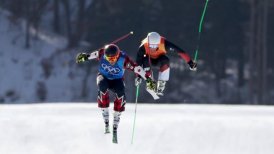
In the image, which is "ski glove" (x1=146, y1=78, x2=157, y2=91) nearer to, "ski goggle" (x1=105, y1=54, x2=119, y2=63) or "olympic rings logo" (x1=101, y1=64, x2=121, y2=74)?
"olympic rings logo" (x1=101, y1=64, x2=121, y2=74)

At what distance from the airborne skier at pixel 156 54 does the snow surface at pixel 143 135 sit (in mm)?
2130

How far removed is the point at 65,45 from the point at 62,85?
146 inches

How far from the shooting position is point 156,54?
40.9ft

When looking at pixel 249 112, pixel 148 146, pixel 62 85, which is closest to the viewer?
pixel 148 146

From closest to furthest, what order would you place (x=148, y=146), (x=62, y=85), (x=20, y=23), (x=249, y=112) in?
(x=148, y=146), (x=249, y=112), (x=62, y=85), (x=20, y=23)

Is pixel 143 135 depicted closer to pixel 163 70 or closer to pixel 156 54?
pixel 163 70

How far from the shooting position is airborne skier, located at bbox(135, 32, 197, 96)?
12.2 metres

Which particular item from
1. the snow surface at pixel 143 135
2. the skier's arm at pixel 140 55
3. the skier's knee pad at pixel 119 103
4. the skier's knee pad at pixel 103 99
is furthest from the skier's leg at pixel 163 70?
the snow surface at pixel 143 135

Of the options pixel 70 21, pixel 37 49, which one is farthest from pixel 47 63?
pixel 70 21

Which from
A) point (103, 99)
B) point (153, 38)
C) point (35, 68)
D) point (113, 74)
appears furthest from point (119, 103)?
point (35, 68)

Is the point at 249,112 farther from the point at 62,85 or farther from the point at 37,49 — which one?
the point at 37,49

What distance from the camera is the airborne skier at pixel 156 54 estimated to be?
Answer: 1222cm

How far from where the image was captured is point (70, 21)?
47.0m

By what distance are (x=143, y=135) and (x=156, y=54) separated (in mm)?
2844
